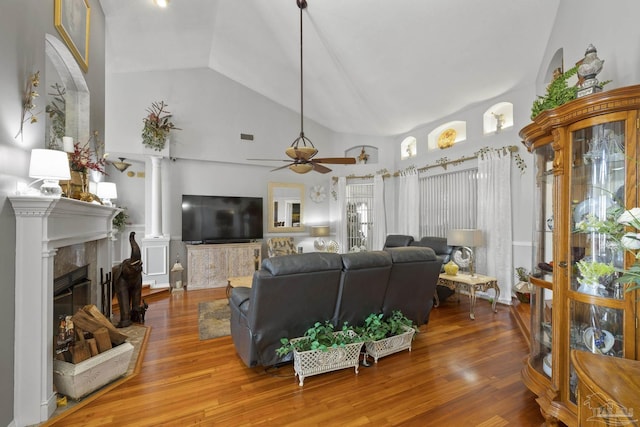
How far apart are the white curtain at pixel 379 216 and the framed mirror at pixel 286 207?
6.01 feet

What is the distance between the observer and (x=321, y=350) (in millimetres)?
2453

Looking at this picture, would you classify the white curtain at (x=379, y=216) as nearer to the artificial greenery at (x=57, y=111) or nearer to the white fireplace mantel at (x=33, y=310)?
the artificial greenery at (x=57, y=111)

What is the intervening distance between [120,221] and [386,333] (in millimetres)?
5755

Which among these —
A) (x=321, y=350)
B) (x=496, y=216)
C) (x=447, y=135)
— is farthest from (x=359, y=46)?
(x=321, y=350)

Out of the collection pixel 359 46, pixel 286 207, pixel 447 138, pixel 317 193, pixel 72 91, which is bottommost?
pixel 286 207

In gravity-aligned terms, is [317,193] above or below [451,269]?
above

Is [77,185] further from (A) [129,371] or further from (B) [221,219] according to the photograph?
(B) [221,219]

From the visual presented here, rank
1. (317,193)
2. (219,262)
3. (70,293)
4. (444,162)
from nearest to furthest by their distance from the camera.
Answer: (70,293), (444,162), (219,262), (317,193)

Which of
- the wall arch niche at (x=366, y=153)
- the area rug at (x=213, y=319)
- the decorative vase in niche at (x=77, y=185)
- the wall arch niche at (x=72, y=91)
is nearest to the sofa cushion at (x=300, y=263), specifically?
the area rug at (x=213, y=319)

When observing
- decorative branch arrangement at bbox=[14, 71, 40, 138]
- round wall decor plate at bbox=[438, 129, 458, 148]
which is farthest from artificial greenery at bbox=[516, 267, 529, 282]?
decorative branch arrangement at bbox=[14, 71, 40, 138]

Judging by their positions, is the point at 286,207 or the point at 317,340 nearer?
the point at 317,340

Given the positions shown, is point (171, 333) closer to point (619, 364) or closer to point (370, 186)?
point (619, 364)

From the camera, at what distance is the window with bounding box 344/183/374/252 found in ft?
24.0

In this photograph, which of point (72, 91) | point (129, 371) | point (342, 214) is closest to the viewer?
point (129, 371)
